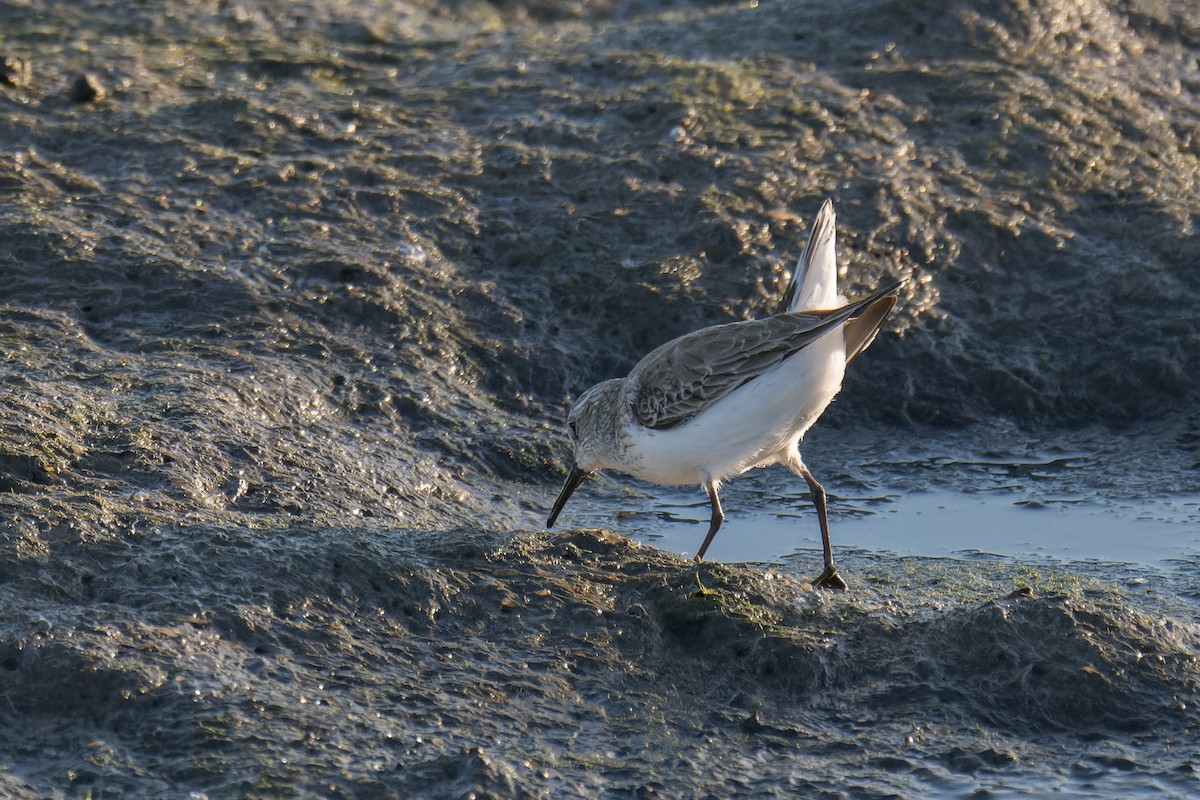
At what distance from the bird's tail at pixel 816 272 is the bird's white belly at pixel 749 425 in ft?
1.29

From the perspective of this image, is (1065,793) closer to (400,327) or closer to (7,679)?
(7,679)

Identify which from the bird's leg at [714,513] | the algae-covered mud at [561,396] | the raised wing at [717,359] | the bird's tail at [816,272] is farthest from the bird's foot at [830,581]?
the bird's tail at [816,272]

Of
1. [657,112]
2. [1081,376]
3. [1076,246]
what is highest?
[657,112]

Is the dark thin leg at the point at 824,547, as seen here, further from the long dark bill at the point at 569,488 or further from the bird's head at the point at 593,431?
the long dark bill at the point at 569,488

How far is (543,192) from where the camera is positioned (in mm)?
8531

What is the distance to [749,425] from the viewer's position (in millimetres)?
6227

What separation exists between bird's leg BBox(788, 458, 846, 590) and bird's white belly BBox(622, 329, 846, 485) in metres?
0.19

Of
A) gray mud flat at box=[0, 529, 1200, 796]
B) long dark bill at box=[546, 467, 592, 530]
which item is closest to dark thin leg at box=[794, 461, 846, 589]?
gray mud flat at box=[0, 529, 1200, 796]

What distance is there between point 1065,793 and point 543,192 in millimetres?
4891

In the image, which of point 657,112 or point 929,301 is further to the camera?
point 657,112

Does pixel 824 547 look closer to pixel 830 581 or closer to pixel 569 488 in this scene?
pixel 830 581

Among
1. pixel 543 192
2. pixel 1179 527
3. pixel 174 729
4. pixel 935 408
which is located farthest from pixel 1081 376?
pixel 174 729

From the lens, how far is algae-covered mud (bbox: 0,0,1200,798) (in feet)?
15.6

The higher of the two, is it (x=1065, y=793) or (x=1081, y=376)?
(x=1081, y=376)
